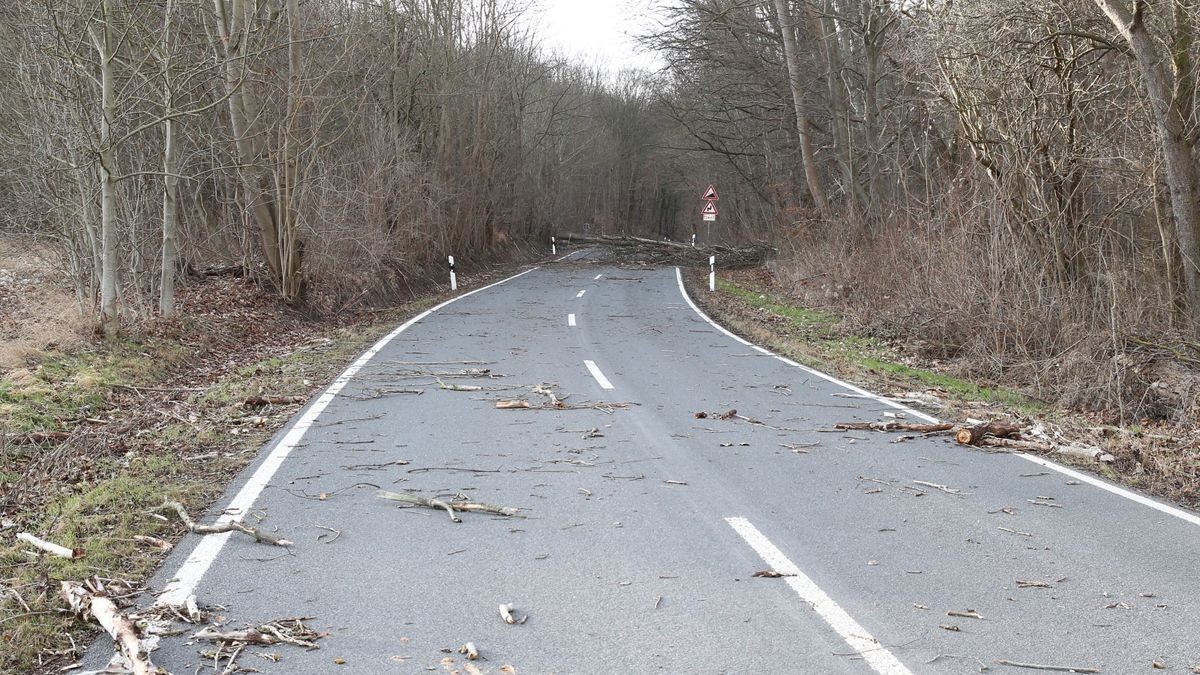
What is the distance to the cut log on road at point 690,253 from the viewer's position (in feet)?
139

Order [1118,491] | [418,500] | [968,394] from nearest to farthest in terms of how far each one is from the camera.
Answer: [418,500]
[1118,491]
[968,394]

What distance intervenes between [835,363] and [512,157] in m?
30.9

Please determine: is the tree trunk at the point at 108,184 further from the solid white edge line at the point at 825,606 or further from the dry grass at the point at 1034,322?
the dry grass at the point at 1034,322

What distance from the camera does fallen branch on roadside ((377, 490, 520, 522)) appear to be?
613cm

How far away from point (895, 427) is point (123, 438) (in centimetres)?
711

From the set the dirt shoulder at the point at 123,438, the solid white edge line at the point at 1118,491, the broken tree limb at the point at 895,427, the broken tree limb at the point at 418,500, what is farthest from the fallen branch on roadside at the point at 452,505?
the solid white edge line at the point at 1118,491

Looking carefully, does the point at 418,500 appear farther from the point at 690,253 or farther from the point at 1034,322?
the point at 690,253

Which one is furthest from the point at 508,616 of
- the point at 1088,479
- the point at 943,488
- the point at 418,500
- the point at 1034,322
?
the point at 1034,322

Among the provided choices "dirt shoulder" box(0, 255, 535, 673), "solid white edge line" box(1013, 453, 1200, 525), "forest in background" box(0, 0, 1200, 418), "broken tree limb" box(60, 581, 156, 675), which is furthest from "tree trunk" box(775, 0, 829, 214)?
"broken tree limb" box(60, 581, 156, 675)

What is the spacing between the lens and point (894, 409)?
32.5 feet

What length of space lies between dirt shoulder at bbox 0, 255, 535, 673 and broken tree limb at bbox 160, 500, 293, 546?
0.10 meters

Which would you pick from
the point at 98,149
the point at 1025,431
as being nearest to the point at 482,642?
the point at 1025,431

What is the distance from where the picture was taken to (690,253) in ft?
159

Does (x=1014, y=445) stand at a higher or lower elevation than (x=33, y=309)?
lower
